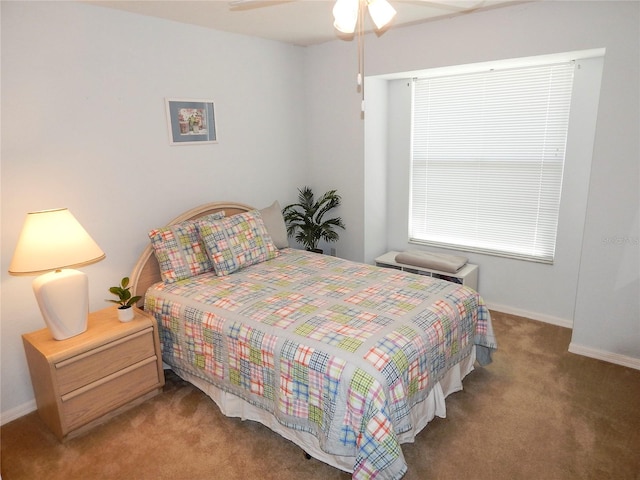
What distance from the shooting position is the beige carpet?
217 cm

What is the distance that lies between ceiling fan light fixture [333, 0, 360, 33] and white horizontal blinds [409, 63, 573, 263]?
2.19 meters

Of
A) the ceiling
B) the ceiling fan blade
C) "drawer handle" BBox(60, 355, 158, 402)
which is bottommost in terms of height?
"drawer handle" BBox(60, 355, 158, 402)

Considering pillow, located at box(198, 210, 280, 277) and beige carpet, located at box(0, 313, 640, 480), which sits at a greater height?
pillow, located at box(198, 210, 280, 277)

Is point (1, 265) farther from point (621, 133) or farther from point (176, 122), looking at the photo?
point (621, 133)

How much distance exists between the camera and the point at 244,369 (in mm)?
2393

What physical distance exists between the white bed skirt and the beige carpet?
6cm

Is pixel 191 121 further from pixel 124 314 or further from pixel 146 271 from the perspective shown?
pixel 124 314

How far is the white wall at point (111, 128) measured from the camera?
2.54m

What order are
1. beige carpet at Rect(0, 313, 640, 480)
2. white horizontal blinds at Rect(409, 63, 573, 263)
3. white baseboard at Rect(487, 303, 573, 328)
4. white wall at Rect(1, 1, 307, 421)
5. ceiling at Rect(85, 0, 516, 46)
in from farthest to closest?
1. white baseboard at Rect(487, 303, 573, 328)
2. white horizontal blinds at Rect(409, 63, 573, 263)
3. ceiling at Rect(85, 0, 516, 46)
4. white wall at Rect(1, 1, 307, 421)
5. beige carpet at Rect(0, 313, 640, 480)

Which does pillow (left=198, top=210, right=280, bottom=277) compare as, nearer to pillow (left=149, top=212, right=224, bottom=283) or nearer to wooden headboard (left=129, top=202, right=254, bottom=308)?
pillow (left=149, top=212, right=224, bottom=283)

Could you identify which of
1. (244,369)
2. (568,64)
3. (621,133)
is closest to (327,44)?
(568,64)

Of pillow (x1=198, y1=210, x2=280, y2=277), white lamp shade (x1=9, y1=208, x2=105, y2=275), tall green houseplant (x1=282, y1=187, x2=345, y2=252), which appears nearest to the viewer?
white lamp shade (x1=9, y1=208, x2=105, y2=275)

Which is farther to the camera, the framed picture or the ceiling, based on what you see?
the framed picture

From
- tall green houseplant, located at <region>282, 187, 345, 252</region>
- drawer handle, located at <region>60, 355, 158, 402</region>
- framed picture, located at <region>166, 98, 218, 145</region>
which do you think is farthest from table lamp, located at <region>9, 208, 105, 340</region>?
tall green houseplant, located at <region>282, 187, 345, 252</region>
